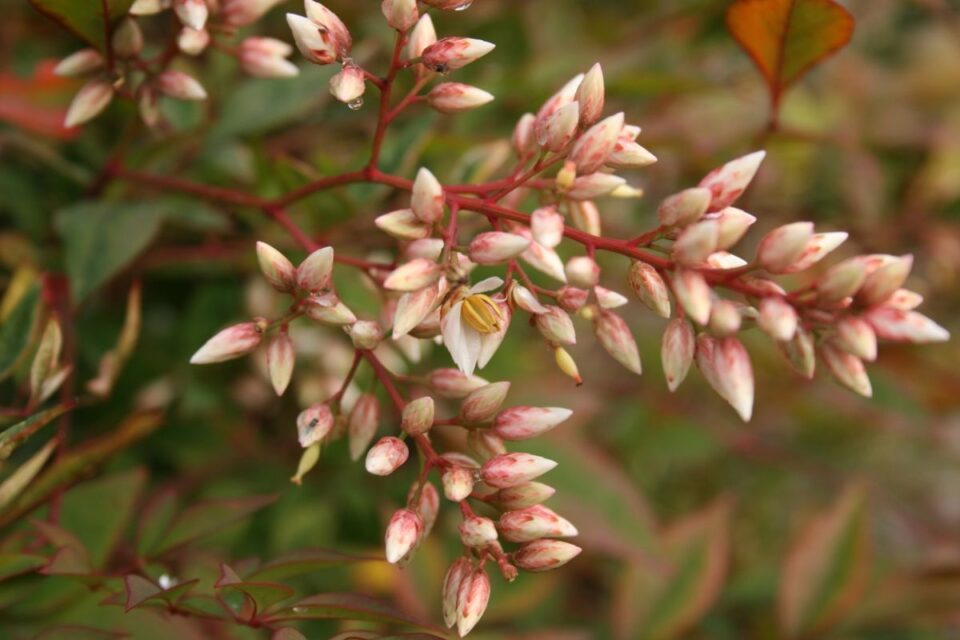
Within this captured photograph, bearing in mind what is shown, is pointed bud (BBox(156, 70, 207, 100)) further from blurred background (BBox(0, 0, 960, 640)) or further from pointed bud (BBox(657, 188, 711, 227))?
pointed bud (BBox(657, 188, 711, 227))

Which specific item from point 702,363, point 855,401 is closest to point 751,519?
point 855,401

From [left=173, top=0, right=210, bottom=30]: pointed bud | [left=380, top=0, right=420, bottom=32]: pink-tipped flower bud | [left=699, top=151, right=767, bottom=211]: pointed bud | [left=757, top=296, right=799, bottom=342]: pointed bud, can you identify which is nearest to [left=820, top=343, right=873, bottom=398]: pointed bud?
[left=757, top=296, right=799, bottom=342]: pointed bud

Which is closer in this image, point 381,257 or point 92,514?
point 92,514

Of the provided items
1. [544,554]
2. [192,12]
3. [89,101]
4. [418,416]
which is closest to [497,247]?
[418,416]

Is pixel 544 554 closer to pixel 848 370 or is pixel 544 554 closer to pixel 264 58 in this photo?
pixel 848 370

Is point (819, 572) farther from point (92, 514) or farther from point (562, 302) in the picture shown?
point (92, 514)

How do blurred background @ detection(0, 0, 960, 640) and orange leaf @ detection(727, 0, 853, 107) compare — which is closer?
orange leaf @ detection(727, 0, 853, 107)
